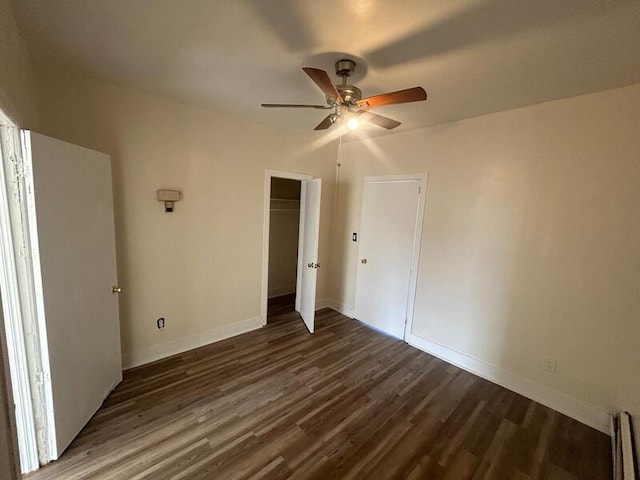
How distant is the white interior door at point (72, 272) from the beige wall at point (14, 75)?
0.19 metres

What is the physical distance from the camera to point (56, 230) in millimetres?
1612

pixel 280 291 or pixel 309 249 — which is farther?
pixel 280 291

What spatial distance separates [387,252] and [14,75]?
3.47 m

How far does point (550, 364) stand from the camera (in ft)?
7.61

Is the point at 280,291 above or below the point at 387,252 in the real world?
below

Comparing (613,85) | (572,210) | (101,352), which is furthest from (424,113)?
(101,352)

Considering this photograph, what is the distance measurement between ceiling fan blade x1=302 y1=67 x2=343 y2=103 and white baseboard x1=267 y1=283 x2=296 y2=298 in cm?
363

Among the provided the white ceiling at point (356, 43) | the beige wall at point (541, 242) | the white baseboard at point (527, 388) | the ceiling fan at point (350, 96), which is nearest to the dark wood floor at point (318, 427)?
the white baseboard at point (527, 388)

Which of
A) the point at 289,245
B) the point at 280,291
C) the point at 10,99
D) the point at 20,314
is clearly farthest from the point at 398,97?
Result: the point at 280,291

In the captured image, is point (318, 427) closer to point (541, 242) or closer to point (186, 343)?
point (186, 343)

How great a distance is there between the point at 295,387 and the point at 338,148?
10.6 feet

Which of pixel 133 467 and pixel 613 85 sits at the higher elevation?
pixel 613 85

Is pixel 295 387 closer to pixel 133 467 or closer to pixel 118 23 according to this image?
pixel 133 467

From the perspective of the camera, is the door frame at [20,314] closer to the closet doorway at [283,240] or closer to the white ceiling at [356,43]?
the white ceiling at [356,43]
